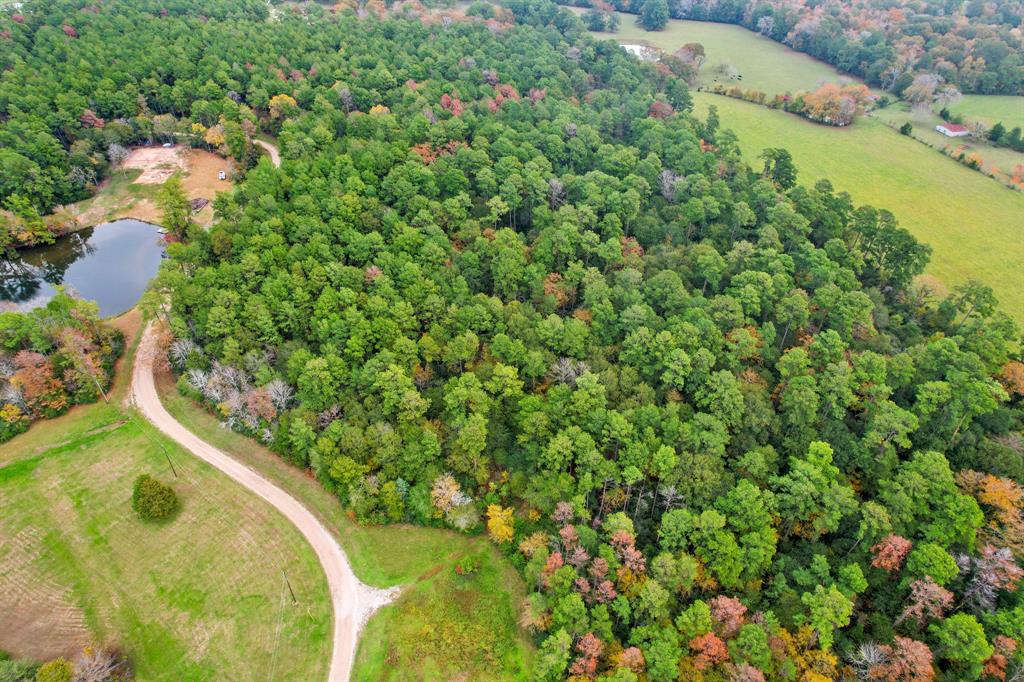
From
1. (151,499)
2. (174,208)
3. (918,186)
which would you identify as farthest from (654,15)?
(151,499)

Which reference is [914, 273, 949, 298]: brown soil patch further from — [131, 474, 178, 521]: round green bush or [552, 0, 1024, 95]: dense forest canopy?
[131, 474, 178, 521]: round green bush

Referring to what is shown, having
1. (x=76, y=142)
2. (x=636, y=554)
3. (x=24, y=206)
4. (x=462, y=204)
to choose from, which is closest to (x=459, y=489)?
(x=636, y=554)

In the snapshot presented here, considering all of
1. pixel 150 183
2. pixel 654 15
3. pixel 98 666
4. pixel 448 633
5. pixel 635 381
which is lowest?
pixel 98 666

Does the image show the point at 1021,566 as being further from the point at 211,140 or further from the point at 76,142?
the point at 76,142

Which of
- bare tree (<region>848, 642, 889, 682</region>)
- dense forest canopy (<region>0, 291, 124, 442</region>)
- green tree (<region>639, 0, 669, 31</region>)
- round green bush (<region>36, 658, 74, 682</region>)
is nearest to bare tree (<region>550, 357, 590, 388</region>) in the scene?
bare tree (<region>848, 642, 889, 682</region>)

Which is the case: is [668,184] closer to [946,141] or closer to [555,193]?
[555,193]

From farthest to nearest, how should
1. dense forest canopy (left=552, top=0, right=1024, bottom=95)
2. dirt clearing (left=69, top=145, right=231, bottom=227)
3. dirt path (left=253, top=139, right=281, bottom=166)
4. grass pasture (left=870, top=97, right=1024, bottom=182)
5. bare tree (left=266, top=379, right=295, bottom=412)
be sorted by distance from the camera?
1. dense forest canopy (left=552, top=0, right=1024, bottom=95)
2. dirt path (left=253, top=139, right=281, bottom=166)
3. grass pasture (left=870, top=97, right=1024, bottom=182)
4. dirt clearing (left=69, top=145, right=231, bottom=227)
5. bare tree (left=266, top=379, right=295, bottom=412)
